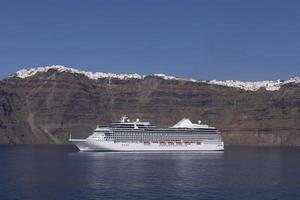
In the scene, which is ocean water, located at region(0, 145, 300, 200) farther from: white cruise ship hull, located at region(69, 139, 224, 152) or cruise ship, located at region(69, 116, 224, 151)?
cruise ship, located at region(69, 116, 224, 151)

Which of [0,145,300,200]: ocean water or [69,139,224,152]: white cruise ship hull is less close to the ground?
[69,139,224,152]: white cruise ship hull

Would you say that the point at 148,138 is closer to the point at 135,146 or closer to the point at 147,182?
the point at 135,146

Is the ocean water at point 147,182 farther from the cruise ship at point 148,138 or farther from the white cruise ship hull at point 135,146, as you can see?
the cruise ship at point 148,138

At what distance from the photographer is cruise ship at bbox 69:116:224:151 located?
160500 mm

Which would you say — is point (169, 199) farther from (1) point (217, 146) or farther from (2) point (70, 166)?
(1) point (217, 146)

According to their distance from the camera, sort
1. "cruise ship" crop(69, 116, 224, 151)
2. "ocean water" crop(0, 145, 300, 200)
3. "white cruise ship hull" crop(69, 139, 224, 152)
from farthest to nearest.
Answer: "cruise ship" crop(69, 116, 224, 151) → "white cruise ship hull" crop(69, 139, 224, 152) → "ocean water" crop(0, 145, 300, 200)

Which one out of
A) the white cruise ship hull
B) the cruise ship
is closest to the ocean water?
the white cruise ship hull

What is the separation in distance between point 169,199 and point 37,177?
87.5 ft

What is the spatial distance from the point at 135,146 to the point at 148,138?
5.49m

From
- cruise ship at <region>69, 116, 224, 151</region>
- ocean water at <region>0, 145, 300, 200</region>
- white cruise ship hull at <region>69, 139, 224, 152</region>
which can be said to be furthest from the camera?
cruise ship at <region>69, 116, 224, 151</region>

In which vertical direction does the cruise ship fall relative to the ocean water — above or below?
above

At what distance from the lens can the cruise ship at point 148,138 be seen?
160 meters

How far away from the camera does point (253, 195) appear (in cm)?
6894

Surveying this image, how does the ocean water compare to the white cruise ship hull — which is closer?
the ocean water
